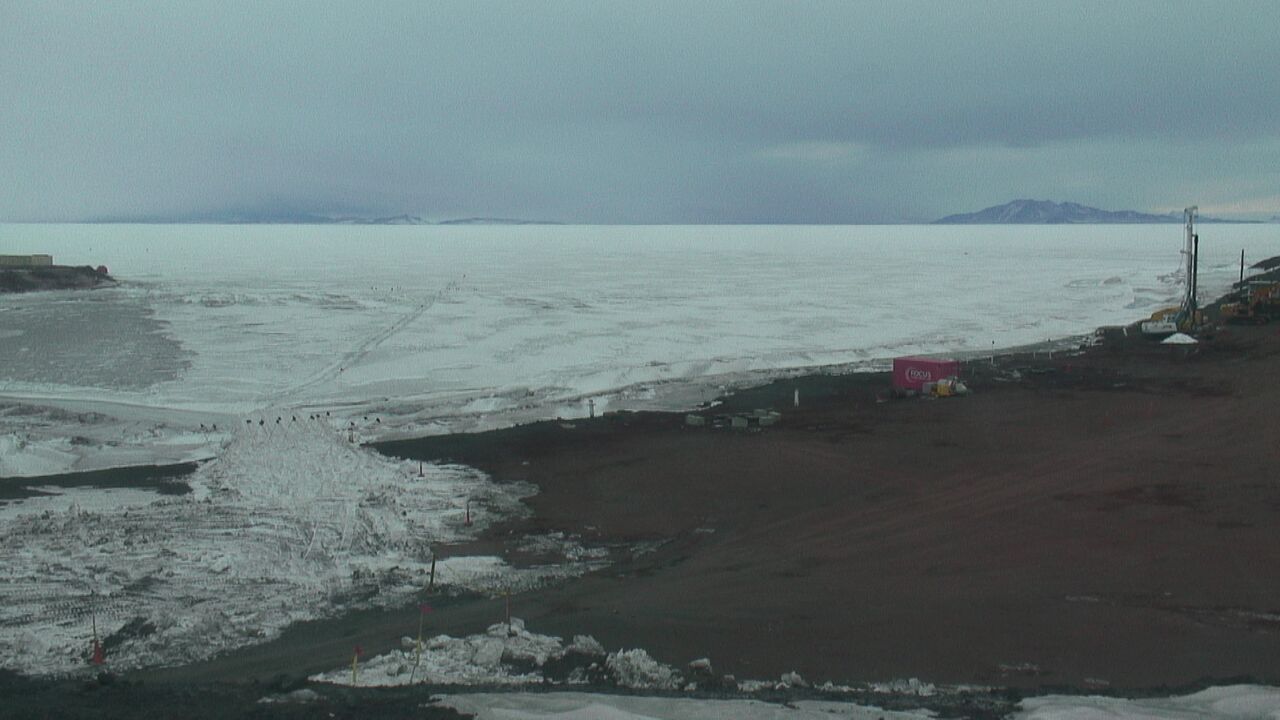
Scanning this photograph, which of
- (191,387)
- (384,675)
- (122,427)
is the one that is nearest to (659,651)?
(384,675)

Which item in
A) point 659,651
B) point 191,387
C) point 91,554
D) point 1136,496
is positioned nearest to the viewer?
point 659,651

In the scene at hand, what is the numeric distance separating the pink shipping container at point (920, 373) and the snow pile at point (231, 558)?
557 inches

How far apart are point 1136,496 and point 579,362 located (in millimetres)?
20953

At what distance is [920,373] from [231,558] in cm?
2048

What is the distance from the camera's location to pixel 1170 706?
9945mm

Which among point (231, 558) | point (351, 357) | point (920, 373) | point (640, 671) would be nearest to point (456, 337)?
point (351, 357)

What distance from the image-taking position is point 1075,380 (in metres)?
32.7

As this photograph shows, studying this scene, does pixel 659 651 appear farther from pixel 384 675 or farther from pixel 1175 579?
pixel 1175 579

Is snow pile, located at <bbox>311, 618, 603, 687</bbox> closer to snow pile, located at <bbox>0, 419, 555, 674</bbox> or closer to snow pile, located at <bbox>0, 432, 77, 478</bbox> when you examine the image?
snow pile, located at <bbox>0, 419, 555, 674</bbox>

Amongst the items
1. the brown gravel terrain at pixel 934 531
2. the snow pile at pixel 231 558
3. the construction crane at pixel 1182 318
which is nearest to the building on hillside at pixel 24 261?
the snow pile at pixel 231 558

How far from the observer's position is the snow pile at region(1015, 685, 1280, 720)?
9.34 meters

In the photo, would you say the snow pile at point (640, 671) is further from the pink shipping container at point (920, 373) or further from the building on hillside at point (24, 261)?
the building on hillside at point (24, 261)

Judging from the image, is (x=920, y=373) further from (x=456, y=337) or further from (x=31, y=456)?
(x=31, y=456)

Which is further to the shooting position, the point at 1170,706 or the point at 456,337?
the point at 456,337
